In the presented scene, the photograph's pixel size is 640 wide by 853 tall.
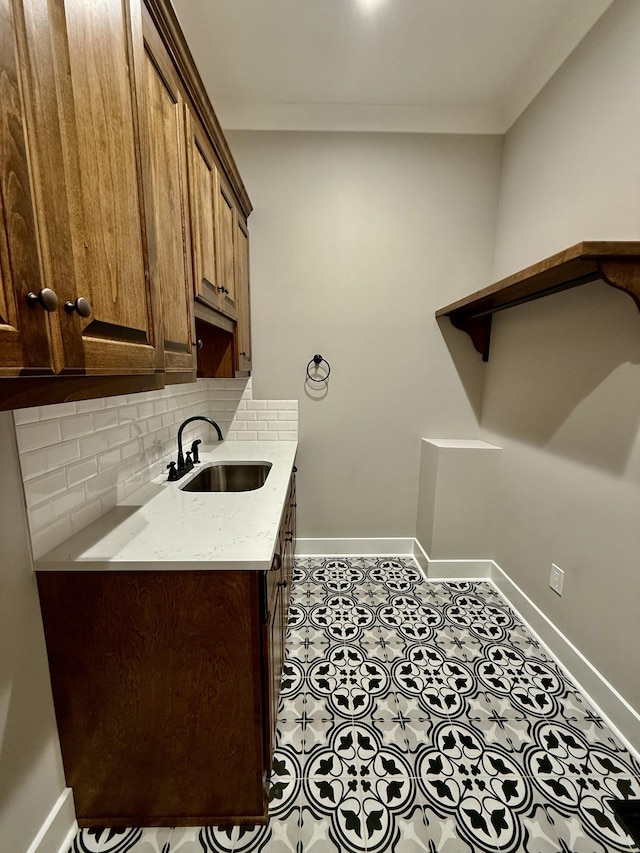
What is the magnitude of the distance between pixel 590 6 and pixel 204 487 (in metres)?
2.78

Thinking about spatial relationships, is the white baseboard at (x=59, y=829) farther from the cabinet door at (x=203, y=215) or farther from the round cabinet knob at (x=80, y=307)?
the cabinet door at (x=203, y=215)

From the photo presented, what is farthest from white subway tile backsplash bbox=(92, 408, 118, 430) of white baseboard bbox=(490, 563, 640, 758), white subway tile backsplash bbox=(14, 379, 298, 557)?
white baseboard bbox=(490, 563, 640, 758)

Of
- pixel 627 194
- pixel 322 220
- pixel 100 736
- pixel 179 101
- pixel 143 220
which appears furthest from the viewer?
pixel 322 220

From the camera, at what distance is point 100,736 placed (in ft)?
3.34

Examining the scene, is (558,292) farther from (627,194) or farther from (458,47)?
(458,47)

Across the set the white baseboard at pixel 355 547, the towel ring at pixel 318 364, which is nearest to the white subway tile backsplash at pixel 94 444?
the towel ring at pixel 318 364

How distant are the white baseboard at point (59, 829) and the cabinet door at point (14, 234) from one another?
4.30ft

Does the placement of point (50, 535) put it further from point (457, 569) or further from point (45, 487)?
point (457, 569)

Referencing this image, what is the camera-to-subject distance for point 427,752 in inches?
50.8

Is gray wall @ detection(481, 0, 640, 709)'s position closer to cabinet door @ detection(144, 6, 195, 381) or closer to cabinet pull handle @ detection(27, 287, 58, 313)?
cabinet door @ detection(144, 6, 195, 381)

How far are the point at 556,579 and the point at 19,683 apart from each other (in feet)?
6.98

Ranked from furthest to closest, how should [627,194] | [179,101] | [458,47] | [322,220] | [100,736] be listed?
[322,220] < [458,47] < [627,194] < [179,101] < [100,736]

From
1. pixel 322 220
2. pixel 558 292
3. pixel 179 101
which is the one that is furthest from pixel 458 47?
pixel 179 101

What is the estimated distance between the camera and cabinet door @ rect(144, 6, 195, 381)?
3.11 ft
